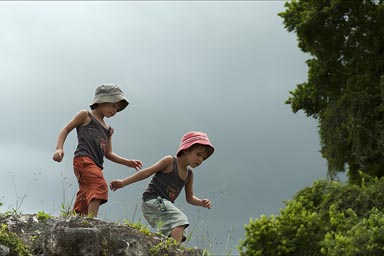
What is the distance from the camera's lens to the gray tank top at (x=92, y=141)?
7.04m

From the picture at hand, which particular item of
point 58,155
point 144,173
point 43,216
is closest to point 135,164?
point 144,173

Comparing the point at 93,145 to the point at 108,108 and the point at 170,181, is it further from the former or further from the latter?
the point at 170,181

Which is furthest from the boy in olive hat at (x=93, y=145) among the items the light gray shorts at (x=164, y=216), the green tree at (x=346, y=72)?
the green tree at (x=346, y=72)

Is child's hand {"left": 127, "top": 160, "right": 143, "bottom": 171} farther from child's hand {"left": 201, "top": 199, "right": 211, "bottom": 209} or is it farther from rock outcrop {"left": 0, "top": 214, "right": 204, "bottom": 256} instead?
rock outcrop {"left": 0, "top": 214, "right": 204, "bottom": 256}

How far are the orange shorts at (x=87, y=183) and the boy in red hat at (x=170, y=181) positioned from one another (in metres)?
0.17

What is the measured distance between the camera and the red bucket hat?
7117mm

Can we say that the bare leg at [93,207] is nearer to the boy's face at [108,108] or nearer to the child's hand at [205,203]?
the boy's face at [108,108]

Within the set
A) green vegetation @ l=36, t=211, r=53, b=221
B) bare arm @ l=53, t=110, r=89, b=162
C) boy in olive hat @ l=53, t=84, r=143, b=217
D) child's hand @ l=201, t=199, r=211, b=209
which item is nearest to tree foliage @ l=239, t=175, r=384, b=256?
child's hand @ l=201, t=199, r=211, b=209

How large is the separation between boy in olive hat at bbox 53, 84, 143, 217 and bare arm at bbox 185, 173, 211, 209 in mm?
942

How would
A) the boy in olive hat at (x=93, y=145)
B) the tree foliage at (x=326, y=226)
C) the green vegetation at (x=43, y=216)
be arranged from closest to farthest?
the green vegetation at (x=43, y=216) < the boy in olive hat at (x=93, y=145) < the tree foliage at (x=326, y=226)

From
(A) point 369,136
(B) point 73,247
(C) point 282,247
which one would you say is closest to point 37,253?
(B) point 73,247

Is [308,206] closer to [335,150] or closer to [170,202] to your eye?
[335,150]

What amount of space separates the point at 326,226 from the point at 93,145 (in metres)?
9.14

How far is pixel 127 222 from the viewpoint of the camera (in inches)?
253
